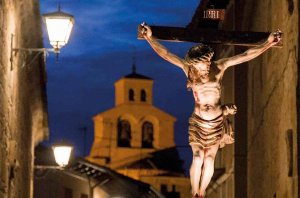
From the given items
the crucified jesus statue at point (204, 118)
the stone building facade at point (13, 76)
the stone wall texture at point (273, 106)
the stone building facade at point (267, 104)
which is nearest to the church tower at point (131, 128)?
the stone building facade at point (267, 104)

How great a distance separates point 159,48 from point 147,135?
352 feet

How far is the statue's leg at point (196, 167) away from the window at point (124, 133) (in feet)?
342

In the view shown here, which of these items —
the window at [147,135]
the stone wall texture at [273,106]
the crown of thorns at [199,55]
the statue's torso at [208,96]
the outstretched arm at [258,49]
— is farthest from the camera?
the window at [147,135]

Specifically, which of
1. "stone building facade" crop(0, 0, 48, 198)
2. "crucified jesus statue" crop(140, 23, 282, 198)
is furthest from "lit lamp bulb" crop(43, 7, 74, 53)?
"crucified jesus statue" crop(140, 23, 282, 198)

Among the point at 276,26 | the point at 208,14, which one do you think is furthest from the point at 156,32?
the point at 276,26

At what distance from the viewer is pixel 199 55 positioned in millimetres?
10453

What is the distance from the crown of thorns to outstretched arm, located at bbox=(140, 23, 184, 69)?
10.5 inches

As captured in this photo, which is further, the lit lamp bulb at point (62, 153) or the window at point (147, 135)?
the window at point (147, 135)

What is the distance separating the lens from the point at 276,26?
1836 centimetres

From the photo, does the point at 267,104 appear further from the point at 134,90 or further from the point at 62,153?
the point at 134,90

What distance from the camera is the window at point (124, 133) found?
115356 millimetres

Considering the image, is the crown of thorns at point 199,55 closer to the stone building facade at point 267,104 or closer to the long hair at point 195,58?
the long hair at point 195,58

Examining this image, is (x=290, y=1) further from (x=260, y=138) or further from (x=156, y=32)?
(x=260, y=138)

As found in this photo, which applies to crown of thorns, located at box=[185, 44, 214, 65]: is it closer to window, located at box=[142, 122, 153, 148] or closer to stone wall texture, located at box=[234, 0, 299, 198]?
stone wall texture, located at box=[234, 0, 299, 198]
